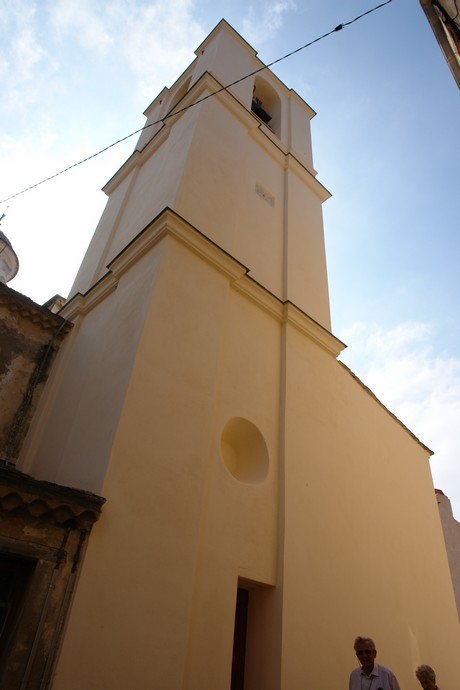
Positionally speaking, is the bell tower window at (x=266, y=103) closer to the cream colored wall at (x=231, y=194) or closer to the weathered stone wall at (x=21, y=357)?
the cream colored wall at (x=231, y=194)

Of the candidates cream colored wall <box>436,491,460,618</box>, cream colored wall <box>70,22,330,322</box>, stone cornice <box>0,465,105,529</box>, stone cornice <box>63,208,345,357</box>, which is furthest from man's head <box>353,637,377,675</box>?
cream colored wall <box>436,491,460,618</box>

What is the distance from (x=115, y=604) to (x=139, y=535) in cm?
64

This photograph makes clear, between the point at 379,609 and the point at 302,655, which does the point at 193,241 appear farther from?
the point at 379,609

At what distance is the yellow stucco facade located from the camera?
4.66 metres

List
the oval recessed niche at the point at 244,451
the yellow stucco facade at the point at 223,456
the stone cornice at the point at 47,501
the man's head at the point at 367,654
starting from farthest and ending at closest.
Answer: the oval recessed niche at the point at 244,451 < the yellow stucco facade at the point at 223,456 < the man's head at the point at 367,654 < the stone cornice at the point at 47,501

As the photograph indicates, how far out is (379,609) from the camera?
23.0ft

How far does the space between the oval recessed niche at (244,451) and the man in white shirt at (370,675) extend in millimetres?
2436

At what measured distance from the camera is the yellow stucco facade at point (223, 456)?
4.66 m

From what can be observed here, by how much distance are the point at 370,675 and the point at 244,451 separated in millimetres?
3206

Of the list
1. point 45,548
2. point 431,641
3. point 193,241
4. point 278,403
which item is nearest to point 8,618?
point 45,548

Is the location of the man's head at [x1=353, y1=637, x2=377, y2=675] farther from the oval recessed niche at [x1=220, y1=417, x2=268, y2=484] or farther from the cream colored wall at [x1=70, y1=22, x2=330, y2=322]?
the cream colored wall at [x1=70, y1=22, x2=330, y2=322]

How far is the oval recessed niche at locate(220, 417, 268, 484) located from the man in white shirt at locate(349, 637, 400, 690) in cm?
244

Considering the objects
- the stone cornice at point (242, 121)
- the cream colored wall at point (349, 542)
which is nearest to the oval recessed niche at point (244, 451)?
the cream colored wall at point (349, 542)

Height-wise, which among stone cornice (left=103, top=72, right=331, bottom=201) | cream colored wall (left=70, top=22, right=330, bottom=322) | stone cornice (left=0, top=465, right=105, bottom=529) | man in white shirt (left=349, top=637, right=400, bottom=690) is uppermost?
stone cornice (left=103, top=72, right=331, bottom=201)
